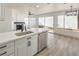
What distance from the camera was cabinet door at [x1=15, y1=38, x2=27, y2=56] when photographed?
2186 mm

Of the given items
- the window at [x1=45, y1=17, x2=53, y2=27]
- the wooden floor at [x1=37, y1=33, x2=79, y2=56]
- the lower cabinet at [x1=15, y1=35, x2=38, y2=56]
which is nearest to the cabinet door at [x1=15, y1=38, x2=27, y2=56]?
the lower cabinet at [x1=15, y1=35, x2=38, y2=56]

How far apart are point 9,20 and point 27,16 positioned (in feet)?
5.40

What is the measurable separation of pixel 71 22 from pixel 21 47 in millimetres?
6034

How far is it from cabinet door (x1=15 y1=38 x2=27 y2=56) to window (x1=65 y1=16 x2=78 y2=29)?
5549 mm

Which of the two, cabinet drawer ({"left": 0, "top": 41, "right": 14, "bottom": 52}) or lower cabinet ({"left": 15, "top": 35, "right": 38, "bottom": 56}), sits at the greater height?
cabinet drawer ({"left": 0, "top": 41, "right": 14, "bottom": 52})

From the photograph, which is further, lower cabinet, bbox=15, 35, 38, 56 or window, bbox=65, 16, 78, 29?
window, bbox=65, 16, 78, 29

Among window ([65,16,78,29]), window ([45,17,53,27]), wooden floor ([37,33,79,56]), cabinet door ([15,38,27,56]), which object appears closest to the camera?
cabinet door ([15,38,27,56])

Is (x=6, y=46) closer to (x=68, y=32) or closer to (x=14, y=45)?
(x=14, y=45)

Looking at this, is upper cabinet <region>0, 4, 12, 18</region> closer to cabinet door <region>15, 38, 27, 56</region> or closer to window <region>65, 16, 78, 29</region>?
cabinet door <region>15, 38, 27, 56</region>

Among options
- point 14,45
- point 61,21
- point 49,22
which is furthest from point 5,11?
point 49,22

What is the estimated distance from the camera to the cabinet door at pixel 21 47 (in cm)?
219

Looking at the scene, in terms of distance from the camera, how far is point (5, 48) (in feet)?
5.85

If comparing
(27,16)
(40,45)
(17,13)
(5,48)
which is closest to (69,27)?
(27,16)

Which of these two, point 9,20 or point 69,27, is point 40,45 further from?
point 69,27
